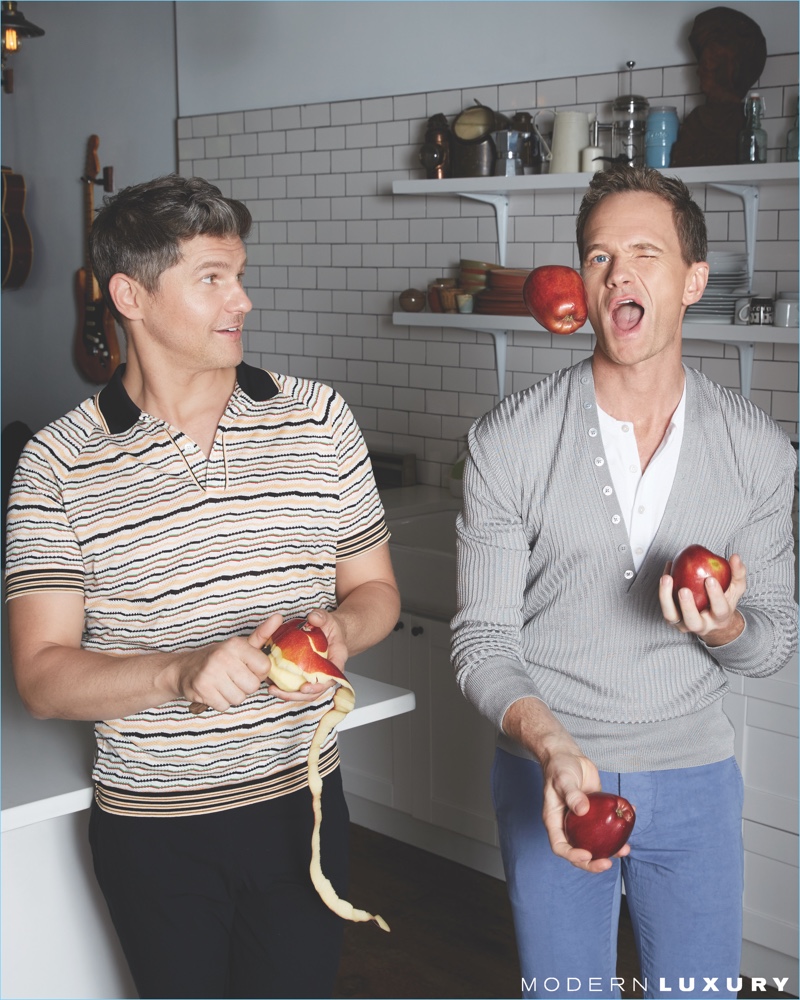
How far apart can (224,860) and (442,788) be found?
70.8 inches

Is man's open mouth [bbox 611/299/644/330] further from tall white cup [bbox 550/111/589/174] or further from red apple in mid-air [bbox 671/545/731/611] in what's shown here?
tall white cup [bbox 550/111/589/174]

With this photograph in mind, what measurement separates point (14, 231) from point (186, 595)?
3466 millimetres

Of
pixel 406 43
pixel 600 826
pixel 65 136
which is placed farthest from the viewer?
pixel 65 136

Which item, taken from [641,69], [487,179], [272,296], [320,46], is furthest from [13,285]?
[641,69]

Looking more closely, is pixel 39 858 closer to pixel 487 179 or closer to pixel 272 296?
pixel 487 179

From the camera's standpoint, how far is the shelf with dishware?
2836mm

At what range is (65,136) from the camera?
184 inches

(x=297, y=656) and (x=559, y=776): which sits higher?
(x=297, y=656)

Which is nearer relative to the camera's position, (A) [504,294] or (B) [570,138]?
(B) [570,138]

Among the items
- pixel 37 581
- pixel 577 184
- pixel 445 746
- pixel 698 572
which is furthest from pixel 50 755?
pixel 577 184

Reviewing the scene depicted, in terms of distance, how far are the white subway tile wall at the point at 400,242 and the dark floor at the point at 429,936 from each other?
53.1 inches

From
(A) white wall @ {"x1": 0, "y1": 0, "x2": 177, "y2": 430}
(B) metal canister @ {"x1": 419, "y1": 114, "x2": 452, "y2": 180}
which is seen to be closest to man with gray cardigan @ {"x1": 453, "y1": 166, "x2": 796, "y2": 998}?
(B) metal canister @ {"x1": 419, "y1": 114, "x2": 452, "y2": 180}

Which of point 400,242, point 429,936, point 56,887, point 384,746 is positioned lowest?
point 429,936

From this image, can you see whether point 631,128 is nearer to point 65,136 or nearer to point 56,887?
point 56,887
